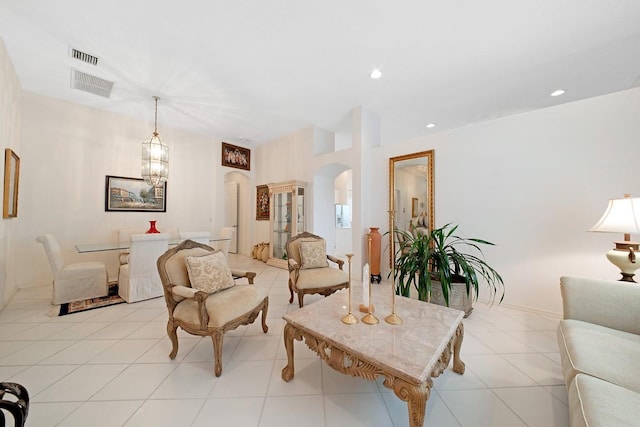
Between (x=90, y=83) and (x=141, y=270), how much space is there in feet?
8.81

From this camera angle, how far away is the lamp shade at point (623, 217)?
67.8 inches

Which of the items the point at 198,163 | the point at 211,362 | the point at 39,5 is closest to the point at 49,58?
the point at 39,5

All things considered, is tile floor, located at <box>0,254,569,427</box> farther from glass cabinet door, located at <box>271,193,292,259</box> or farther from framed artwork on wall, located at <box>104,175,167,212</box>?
glass cabinet door, located at <box>271,193,292,259</box>

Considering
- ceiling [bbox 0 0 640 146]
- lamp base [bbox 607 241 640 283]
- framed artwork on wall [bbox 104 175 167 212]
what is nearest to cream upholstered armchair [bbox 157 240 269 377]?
ceiling [bbox 0 0 640 146]

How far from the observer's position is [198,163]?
504 cm

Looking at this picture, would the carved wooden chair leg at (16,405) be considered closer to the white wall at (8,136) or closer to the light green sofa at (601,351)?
the light green sofa at (601,351)

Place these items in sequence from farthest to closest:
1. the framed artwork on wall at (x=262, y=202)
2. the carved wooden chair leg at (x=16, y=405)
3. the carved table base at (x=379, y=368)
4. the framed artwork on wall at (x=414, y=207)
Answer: the framed artwork on wall at (x=262, y=202) < the framed artwork on wall at (x=414, y=207) < the carved table base at (x=379, y=368) < the carved wooden chair leg at (x=16, y=405)

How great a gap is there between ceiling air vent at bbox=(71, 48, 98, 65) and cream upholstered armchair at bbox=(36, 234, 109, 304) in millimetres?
2163

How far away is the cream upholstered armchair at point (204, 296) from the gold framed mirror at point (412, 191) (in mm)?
2527

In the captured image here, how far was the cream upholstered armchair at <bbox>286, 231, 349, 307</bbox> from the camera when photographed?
2.66 metres

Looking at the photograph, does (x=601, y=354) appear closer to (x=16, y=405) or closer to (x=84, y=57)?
(x=16, y=405)

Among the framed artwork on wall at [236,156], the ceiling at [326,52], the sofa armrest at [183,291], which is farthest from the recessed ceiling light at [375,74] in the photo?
the framed artwork on wall at [236,156]

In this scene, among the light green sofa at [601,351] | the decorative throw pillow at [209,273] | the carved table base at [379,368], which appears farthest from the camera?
the decorative throw pillow at [209,273]

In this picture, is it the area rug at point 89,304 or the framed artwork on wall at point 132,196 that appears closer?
the area rug at point 89,304
